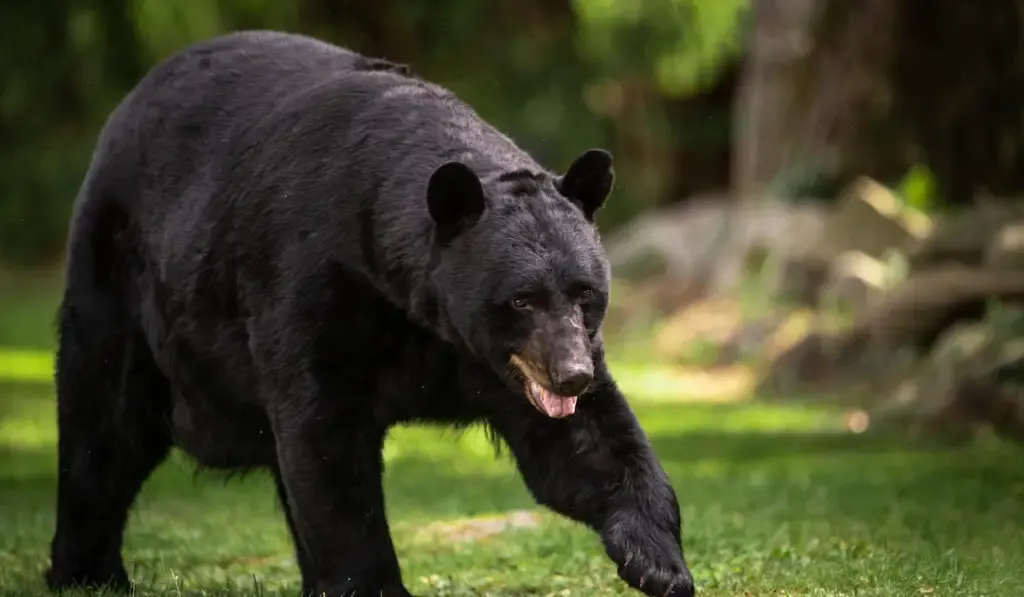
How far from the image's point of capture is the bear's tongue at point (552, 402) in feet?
17.4

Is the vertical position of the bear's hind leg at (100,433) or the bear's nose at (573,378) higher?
the bear's nose at (573,378)

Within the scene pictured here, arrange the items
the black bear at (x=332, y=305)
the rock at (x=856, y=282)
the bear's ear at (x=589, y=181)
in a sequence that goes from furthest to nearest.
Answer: the rock at (x=856, y=282), the bear's ear at (x=589, y=181), the black bear at (x=332, y=305)

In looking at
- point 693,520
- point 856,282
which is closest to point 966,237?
point 856,282

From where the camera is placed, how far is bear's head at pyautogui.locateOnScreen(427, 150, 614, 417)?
5.26 m

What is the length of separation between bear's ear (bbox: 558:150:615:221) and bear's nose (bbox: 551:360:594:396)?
2.21ft

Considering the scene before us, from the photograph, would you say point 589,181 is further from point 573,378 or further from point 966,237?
point 966,237

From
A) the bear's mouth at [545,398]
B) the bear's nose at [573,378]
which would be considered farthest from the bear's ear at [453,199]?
the bear's nose at [573,378]

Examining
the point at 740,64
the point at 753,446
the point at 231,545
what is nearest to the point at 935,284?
the point at 753,446

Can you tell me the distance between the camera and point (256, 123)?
660cm

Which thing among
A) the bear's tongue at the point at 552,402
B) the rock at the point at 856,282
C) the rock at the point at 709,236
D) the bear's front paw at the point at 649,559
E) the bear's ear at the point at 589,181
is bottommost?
the rock at the point at 709,236

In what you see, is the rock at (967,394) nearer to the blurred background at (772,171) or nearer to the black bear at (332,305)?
the blurred background at (772,171)

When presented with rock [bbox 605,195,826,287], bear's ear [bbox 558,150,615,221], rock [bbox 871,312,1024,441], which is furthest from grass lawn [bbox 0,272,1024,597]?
rock [bbox 605,195,826,287]

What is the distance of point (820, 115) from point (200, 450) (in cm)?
1754

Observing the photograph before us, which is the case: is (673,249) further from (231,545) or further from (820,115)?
(231,545)
